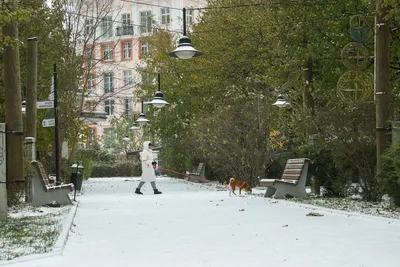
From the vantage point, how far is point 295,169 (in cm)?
2059

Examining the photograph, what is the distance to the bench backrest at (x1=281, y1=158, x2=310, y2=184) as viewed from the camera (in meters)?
19.9

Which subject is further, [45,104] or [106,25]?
[106,25]

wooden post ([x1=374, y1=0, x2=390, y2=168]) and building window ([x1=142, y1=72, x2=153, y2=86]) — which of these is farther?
building window ([x1=142, y1=72, x2=153, y2=86])

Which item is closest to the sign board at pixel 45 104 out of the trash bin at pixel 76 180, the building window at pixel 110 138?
the trash bin at pixel 76 180

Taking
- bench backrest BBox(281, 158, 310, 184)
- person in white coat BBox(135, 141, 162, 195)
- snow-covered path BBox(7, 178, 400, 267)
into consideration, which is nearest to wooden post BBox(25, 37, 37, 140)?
person in white coat BBox(135, 141, 162, 195)

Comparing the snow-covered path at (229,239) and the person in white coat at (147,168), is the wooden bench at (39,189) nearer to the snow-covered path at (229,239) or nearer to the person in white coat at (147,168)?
the snow-covered path at (229,239)

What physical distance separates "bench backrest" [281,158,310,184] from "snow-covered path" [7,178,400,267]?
405cm

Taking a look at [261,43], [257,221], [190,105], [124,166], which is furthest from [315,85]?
[124,166]

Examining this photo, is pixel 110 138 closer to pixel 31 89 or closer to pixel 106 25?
pixel 106 25

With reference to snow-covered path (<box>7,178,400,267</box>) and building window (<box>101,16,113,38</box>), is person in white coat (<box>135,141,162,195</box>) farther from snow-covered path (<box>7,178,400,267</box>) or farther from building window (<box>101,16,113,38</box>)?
snow-covered path (<box>7,178,400,267</box>)

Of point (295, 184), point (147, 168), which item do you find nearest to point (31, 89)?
point (147, 168)

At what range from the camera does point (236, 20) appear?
113 feet

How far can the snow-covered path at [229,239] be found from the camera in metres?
8.33

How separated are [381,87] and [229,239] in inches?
296
